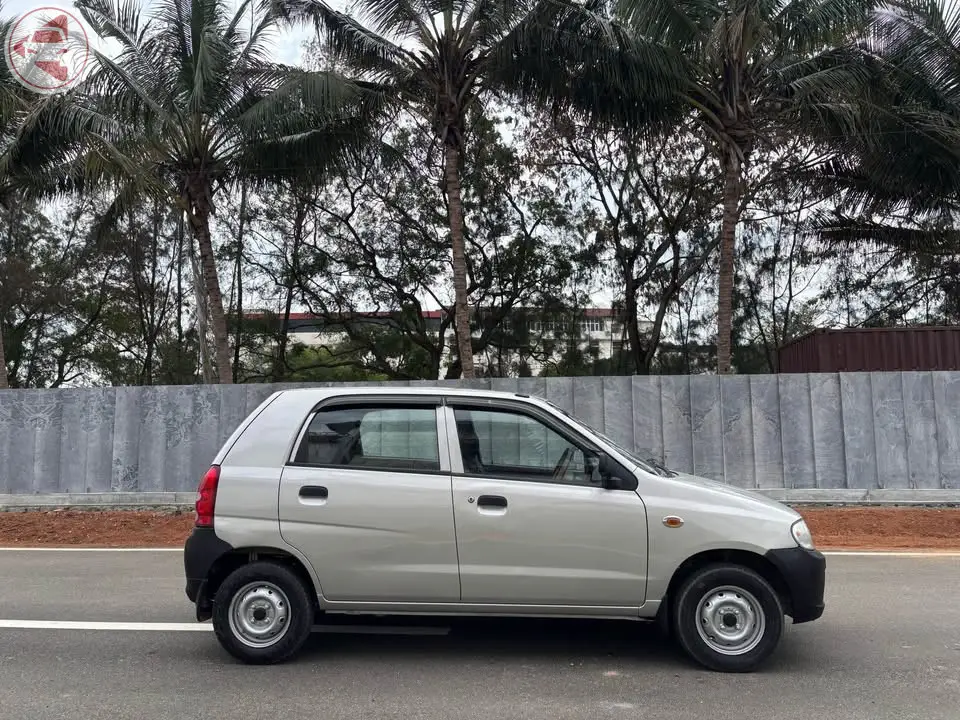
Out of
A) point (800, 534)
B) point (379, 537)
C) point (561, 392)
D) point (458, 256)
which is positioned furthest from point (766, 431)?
point (379, 537)

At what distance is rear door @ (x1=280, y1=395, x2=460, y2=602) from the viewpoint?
4910mm

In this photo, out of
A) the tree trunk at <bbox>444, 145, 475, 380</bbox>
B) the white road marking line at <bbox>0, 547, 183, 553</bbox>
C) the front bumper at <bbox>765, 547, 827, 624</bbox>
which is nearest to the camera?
the front bumper at <bbox>765, 547, 827, 624</bbox>

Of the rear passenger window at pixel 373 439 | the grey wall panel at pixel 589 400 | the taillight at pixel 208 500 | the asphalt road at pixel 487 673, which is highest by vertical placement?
the grey wall panel at pixel 589 400

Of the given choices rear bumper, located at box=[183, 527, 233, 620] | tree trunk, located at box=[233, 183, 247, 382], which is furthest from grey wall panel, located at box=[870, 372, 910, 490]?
tree trunk, located at box=[233, 183, 247, 382]

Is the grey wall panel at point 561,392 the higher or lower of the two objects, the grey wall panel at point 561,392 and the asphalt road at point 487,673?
the higher

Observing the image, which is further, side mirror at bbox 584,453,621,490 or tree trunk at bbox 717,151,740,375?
tree trunk at bbox 717,151,740,375

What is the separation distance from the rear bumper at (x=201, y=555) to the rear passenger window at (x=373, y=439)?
70 cm

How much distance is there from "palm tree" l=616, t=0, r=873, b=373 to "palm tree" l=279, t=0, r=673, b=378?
2.07 ft

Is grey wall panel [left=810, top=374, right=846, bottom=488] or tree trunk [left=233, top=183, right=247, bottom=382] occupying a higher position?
tree trunk [left=233, top=183, right=247, bottom=382]

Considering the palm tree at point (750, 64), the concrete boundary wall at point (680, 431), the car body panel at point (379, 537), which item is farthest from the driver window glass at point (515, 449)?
the palm tree at point (750, 64)

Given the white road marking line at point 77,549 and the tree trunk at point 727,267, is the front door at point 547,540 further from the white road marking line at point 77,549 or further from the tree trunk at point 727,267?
the tree trunk at point 727,267

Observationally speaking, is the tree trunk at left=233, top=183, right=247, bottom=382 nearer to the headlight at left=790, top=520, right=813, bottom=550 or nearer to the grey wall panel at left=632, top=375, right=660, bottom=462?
the grey wall panel at left=632, top=375, right=660, bottom=462

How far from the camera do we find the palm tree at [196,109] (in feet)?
43.2

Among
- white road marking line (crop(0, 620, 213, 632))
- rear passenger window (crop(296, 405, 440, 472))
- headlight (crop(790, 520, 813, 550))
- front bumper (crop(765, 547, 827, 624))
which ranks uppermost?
rear passenger window (crop(296, 405, 440, 472))
